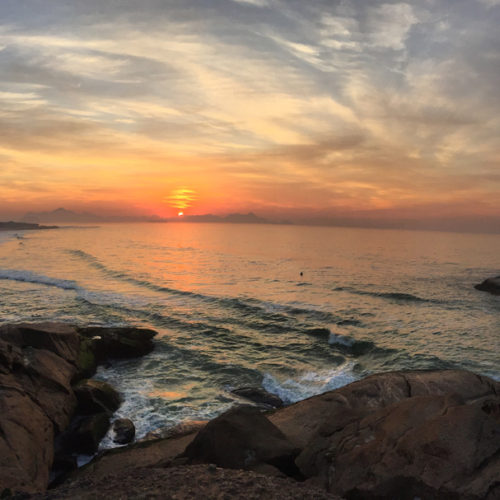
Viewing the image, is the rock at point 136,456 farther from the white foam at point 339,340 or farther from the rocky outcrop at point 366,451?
the white foam at point 339,340

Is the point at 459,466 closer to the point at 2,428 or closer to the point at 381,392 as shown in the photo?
the point at 381,392

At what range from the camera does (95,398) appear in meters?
16.5

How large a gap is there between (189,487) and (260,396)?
12.4 meters

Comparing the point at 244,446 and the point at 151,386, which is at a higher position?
the point at 244,446

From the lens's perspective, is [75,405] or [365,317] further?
[365,317]

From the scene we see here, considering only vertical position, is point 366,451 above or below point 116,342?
above

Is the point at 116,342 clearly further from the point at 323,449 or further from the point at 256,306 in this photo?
the point at 256,306

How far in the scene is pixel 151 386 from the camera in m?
19.9

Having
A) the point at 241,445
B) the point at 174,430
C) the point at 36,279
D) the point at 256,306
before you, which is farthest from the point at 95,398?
the point at 36,279

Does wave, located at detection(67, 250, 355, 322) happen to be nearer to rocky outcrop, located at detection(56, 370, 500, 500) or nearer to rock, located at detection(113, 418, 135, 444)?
rock, located at detection(113, 418, 135, 444)

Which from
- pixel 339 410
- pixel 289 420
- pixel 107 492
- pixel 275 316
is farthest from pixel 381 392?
pixel 275 316

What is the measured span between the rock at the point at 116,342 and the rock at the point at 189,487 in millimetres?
16704

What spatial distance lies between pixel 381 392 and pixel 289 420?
3.29 metres

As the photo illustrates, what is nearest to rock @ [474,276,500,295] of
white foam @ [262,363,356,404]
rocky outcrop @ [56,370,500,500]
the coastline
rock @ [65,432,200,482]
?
white foam @ [262,363,356,404]
